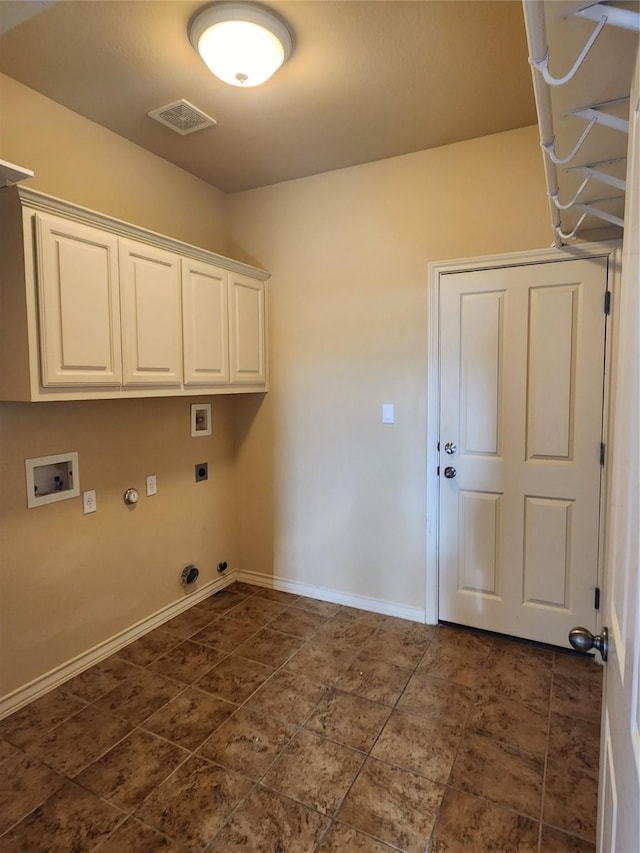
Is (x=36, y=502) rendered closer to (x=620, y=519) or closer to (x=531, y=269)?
(x=620, y=519)

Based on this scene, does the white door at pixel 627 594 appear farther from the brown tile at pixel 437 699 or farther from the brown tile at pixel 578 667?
the brown tile at pixel 578 667

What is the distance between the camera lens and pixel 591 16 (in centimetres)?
79

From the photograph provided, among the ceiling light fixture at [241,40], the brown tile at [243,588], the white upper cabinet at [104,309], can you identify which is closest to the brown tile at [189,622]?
the brown tile at [243,588]

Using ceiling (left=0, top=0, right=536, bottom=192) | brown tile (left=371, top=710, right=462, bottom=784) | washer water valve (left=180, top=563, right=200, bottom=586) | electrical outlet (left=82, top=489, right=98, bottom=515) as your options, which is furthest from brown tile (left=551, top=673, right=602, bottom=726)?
ceiling (left=0, top=0, right=536, bottom=192)

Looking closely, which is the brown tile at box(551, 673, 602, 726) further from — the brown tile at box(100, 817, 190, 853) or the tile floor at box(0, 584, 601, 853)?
the brown tile at box(100, 817, 190, 853)

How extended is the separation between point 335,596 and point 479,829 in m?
1.66

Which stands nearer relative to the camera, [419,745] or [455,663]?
[419,745]

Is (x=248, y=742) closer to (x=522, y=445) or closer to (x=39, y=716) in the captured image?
(x=39, y=716)

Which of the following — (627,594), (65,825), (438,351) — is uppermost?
(438,351)

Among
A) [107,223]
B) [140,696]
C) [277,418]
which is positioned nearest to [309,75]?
[107,223]

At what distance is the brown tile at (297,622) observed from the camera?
2.79 metres

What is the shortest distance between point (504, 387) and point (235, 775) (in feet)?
7.13

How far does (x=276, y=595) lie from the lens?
329 centimetres

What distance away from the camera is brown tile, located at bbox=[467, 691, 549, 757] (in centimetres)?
192
